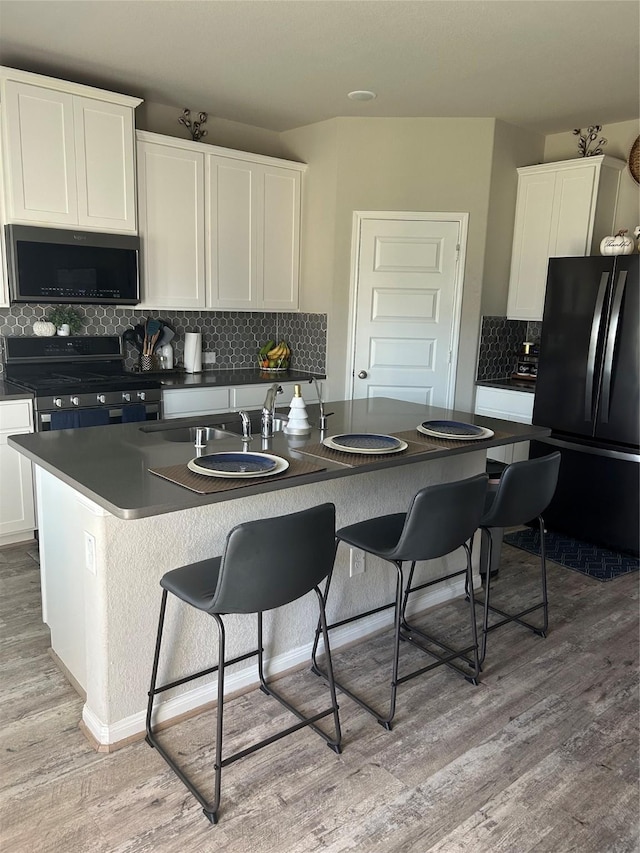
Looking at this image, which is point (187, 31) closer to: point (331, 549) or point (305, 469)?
point (305, 469)

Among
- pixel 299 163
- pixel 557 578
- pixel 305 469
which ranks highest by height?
pixel 299 163

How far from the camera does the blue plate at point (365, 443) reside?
2.33 m

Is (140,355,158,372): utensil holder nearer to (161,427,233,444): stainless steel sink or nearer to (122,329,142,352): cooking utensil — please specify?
(122,329,142,352): cooking utensil

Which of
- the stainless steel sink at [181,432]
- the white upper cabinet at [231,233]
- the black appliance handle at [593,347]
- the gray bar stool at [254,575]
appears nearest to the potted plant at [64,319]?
the white upper cabinet at [231,233]

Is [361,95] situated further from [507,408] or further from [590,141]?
[507,408]

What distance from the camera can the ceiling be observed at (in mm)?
2838

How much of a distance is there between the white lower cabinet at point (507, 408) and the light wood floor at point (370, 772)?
2064mm

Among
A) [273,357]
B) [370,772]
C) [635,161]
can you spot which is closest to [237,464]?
[370,772]

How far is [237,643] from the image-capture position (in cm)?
243

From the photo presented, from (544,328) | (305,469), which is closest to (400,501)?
(305,469)

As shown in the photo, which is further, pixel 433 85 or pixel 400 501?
pixel 433 85

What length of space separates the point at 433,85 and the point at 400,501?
8.26 ft

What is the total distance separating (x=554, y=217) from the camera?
452cm

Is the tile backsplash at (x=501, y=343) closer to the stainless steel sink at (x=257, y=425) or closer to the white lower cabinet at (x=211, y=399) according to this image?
the white lower cabinet at (x=211, y=399)
